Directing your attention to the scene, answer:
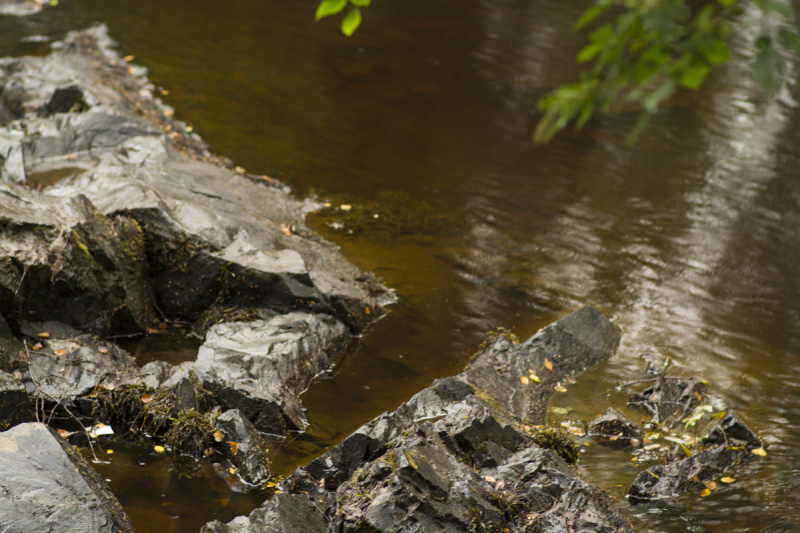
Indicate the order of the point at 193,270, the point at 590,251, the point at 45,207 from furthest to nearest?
the point at 590,251
the point at 193,270
the point at 45,207

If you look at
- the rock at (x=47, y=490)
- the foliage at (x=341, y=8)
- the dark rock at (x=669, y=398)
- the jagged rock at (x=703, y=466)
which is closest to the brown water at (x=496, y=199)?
the jagged rock at (x=703, y=466)

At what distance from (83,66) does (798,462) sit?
40.4 feet

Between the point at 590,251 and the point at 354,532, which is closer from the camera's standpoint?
the point at 354,532

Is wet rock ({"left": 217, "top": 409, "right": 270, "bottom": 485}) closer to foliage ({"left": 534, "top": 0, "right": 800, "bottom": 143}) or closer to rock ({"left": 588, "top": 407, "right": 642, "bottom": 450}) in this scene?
rock ({"left": 588, "top": 407, "right": 642, "bottom": 450})

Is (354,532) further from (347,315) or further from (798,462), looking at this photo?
(798,462)

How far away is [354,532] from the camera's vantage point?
149 inches

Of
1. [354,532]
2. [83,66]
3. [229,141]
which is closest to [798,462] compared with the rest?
[354,532]

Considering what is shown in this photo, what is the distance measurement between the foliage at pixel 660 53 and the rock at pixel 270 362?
12.3 ft

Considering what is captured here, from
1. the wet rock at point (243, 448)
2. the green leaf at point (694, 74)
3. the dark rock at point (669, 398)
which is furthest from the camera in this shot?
the dark rock at point (669, 398)

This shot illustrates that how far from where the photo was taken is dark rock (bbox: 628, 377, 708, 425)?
19.4 ft

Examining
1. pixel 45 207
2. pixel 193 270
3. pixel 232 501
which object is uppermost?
pixel 45 207

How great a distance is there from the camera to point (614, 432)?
552 cm

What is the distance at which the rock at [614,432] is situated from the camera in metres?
5.48

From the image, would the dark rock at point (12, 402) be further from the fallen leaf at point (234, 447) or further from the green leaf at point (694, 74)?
the green leaf at point (694, 74)
